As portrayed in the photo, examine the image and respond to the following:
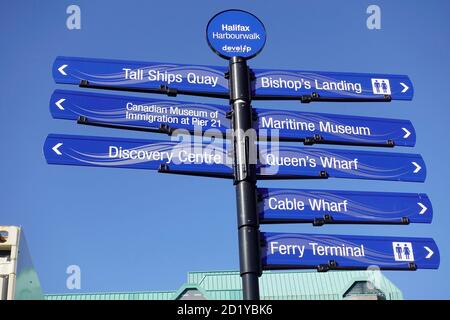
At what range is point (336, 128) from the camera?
1074 cm

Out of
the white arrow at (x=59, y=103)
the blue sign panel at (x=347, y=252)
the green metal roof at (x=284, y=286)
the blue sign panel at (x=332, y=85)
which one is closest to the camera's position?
the blue sign panel at (x=347, y=252)

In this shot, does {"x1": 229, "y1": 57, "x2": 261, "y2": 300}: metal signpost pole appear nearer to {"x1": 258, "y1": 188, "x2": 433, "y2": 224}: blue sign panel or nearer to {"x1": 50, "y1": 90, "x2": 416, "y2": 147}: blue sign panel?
{"x1": 50, "y1": 90, "x2": 416, "y2": 147}: blue sign panel

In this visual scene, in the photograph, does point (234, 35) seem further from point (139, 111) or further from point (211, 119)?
point (139, 111)

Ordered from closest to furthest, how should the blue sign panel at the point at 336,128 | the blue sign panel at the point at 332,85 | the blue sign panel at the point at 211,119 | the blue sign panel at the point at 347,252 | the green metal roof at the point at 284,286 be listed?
1. the blue sign panel at the point at 347,252
2. the blue sign panel at the point at 211,119
3. the blue sign panel at the point at 336,128
4. the blue sign panel at the point at 332,85
5. the green metal roof at the point at 284,286

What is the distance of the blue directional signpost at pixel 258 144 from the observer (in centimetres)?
966

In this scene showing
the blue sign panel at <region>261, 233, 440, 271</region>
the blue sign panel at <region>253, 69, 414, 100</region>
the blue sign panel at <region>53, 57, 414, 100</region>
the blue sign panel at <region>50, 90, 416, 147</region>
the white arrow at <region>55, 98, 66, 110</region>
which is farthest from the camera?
the blue sign panel at <region>253, 69, 414, 100</region>

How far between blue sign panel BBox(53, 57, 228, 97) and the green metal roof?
20831 millimetres

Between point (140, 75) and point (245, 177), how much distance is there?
2.35 m

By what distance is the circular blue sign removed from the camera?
34.7 ft

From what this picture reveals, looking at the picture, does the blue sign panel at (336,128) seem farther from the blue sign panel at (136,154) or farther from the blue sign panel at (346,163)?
the blue sign panel at (136,154)

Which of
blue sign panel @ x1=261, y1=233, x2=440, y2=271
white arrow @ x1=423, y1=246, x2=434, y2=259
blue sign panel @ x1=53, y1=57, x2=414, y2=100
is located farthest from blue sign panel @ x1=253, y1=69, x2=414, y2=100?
white arrow @ x1=423, y1=246, x2=434, y2=259

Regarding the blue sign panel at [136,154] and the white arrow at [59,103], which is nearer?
the blue sign panel at [136,154]

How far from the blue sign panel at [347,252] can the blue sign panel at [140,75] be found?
Result: 2477 millimetres

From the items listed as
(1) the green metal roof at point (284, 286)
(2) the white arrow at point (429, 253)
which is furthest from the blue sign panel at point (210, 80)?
(1) the green metal roof at point (284, 286)
